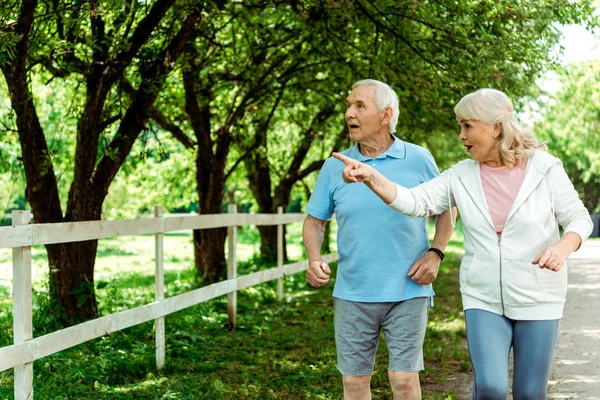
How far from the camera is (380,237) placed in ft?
14.7

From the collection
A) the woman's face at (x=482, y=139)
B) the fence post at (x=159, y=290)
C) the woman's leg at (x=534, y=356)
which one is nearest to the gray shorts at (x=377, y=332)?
the woman's leg at (x=534, y=356)

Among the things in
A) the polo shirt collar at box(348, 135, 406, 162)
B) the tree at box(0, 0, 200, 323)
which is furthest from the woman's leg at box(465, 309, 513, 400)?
the tree at box(0, 0, 200, 323)

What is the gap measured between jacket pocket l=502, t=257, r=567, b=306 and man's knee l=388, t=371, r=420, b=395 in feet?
2.67

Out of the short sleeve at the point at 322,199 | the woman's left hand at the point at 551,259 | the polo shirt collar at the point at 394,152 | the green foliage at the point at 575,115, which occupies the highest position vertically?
the green foliage at the point at 575,115

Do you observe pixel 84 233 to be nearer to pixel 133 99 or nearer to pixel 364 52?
pixel 133 99

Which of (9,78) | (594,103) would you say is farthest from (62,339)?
(594,103)

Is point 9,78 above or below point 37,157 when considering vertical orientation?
above

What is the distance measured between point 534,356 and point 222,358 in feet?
14.8

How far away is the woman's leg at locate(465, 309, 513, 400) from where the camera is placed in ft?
12.6

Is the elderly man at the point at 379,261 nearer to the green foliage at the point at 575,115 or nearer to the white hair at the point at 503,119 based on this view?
the white hair at the point at 503,119

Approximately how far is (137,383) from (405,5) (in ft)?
12.6

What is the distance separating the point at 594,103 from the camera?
1216 inches

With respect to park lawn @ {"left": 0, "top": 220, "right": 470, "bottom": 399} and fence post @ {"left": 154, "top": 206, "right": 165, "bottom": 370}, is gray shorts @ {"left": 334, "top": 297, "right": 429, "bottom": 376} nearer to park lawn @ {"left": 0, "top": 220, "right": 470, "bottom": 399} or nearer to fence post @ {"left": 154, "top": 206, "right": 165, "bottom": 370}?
park lawn @ {"left": 0, "top": 220, "right": 470, "bottom": 399}

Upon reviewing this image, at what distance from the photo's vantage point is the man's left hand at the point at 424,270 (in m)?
4.42
